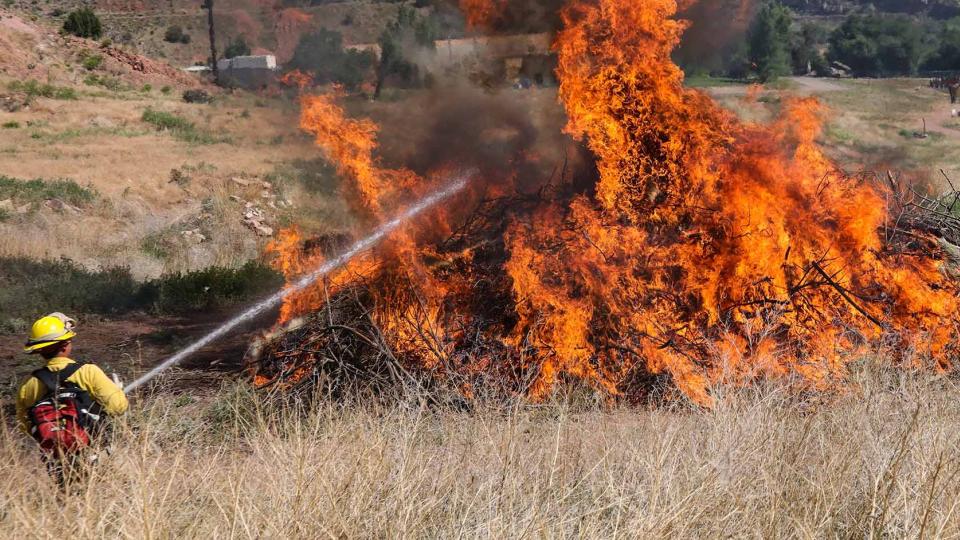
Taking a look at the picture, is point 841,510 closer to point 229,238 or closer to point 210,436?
point 210,436

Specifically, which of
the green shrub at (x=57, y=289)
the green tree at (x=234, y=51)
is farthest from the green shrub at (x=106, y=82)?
the green shrub at (x=57, y=289)

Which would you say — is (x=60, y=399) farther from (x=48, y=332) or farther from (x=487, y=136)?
(x=487, y=136)

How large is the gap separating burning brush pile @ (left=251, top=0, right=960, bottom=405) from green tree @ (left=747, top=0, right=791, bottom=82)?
1142 inches

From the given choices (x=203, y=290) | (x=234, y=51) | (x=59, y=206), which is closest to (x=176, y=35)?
(x=234, y=51)

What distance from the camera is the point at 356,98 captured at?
1741 centimetres

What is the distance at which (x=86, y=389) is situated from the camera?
484 centimetres

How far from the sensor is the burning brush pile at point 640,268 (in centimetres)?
816

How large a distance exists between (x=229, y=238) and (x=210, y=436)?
1283 cm

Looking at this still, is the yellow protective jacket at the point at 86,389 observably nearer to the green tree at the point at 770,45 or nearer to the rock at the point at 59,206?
the rock at the point at 59,206

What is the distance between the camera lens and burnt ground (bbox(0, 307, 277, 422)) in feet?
28.1

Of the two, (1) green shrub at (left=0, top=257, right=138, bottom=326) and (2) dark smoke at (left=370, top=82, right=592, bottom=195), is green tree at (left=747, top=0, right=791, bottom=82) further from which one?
(1) green shrub at (left=0, top=257, right=138, bottom=326)

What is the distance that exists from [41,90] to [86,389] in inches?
1499

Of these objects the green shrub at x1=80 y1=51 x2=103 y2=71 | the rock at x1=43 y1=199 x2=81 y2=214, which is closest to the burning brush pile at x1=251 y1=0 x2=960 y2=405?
the rock at x1=43 y1=199 x2=81 y2=214

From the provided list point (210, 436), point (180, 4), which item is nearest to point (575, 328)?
point (210, 436)
